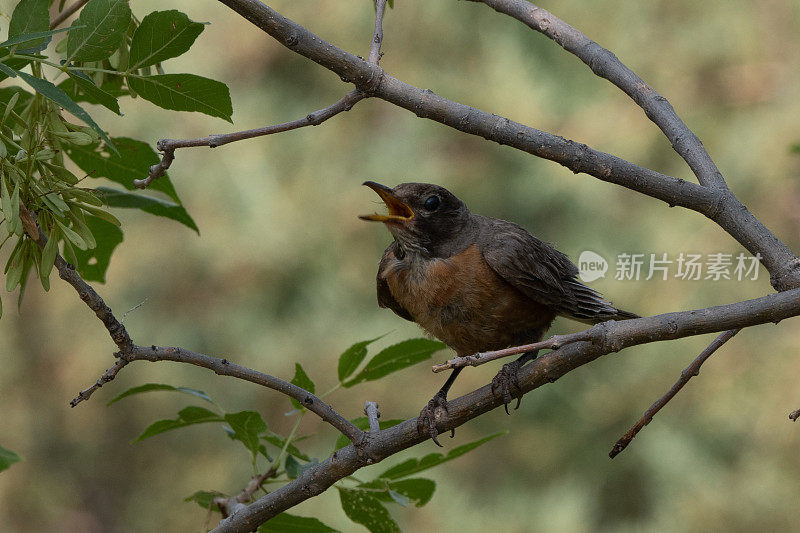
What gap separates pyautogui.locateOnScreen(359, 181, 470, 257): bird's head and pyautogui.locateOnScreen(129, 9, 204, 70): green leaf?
142 cm

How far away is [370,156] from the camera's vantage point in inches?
286

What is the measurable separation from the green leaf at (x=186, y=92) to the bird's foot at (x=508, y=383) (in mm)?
897

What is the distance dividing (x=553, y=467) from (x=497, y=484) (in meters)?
0.48

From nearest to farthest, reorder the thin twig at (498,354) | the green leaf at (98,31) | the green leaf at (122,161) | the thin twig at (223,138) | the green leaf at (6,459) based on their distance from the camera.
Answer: the green leaf at (6,459)
the thin twig at (498,354)
the green leaf at (98,31)
the thin twig at (223,138)
the green leaf at (122,161)

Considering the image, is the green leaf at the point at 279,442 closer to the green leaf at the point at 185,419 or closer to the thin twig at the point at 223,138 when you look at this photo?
the green leaf at the point at 185,419

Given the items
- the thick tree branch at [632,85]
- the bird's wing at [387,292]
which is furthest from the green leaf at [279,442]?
the thick tree branch at [632,85]

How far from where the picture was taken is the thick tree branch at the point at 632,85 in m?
2.08

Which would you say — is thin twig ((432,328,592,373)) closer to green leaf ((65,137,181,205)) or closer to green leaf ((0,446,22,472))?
green leaf ((0,446,22,472))

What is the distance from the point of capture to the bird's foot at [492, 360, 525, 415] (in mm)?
2068

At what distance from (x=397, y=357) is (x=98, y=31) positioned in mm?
1048

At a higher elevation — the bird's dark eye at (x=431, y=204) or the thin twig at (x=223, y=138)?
the bird's dark eye at (x=431, y=204)

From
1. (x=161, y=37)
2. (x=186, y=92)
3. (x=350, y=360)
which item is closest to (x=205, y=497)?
(x=350, y=360)

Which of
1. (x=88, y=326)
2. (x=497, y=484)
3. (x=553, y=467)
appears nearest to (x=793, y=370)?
(x=553, y=467)

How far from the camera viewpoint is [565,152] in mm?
1821
